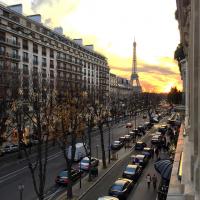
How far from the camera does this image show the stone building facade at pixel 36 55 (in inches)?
1784

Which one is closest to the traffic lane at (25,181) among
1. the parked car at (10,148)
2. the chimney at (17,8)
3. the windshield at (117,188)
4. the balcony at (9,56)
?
the windshield at (117,188)

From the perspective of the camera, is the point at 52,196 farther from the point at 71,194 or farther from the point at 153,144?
the point at 153,144

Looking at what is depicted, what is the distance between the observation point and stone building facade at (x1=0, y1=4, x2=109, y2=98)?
45.3 metres

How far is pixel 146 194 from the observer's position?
97.4 ft

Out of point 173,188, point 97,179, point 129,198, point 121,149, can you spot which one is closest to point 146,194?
point 129,198

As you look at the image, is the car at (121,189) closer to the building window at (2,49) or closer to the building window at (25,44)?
the building window at (2,49)

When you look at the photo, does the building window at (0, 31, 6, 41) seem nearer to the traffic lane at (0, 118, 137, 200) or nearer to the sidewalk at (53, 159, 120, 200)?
the traffic lane at (0, 118, 137, 200)

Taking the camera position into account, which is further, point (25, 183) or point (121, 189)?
point (25, 183)

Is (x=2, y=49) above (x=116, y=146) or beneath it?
above

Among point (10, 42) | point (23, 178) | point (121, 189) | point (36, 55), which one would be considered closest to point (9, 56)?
point (10, 42)

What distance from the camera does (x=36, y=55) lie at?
73.1m

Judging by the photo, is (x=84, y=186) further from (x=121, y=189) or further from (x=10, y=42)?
(x=10, y=42)

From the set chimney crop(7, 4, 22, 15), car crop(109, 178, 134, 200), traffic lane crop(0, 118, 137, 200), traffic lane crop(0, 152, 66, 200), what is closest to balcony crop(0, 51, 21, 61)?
chimney crop(7, 4, 22, 15)

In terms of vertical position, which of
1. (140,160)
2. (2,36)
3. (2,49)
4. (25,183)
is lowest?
(25,183)
